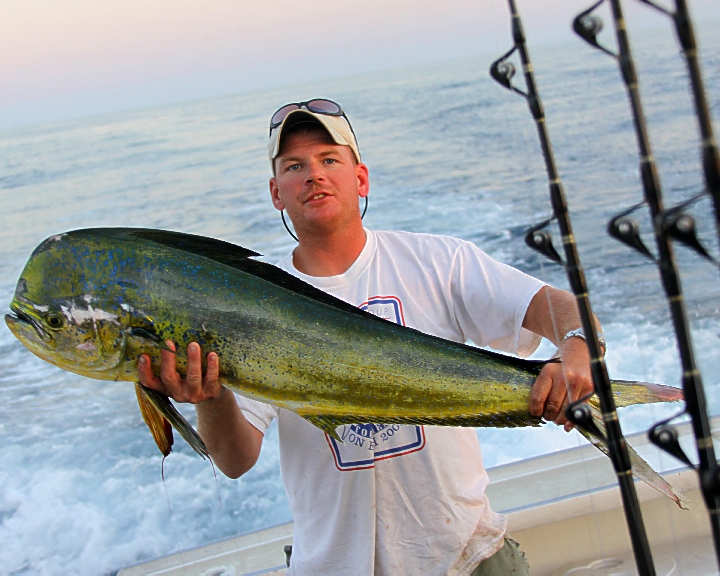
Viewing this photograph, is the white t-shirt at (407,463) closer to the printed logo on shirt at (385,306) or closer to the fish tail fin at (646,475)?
A: the printed logo on shirt at (385,306)

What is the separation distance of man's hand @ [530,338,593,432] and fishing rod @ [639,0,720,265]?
67 centimetres

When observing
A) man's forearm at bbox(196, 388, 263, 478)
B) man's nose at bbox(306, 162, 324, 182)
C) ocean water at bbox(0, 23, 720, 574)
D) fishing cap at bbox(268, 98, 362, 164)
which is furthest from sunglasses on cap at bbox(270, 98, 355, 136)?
man's forearm at bbox(196, 388, 263, 478)

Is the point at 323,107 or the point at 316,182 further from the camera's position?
the point at 323,107

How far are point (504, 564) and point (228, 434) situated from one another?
0.80 m

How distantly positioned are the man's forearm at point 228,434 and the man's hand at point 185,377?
13 centimetres

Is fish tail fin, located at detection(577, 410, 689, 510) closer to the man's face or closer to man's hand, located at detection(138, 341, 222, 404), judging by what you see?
man's hand, located at detection(138, 341, 222, 404)

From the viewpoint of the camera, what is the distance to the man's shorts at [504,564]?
1977mm

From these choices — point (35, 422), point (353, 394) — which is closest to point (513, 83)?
point (353, 394)

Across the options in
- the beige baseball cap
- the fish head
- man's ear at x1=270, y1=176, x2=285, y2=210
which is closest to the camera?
the fish head

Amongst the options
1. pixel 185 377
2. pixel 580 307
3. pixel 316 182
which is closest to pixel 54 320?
pixel 185 377

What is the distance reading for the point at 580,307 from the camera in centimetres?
132

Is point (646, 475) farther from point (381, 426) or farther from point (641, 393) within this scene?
point (381, 426)

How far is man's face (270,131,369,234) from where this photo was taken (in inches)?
82.6

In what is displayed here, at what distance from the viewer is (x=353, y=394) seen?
66.0 inches
